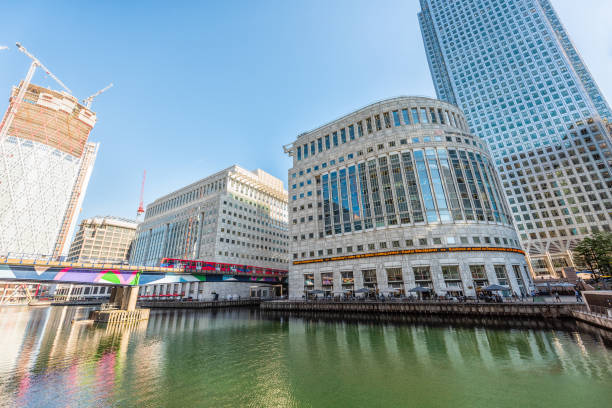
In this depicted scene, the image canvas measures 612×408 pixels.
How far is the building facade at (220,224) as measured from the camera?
103438mm

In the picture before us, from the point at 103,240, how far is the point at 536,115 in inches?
9728

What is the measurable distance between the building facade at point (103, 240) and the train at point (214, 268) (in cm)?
11638

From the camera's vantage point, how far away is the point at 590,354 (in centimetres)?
1830

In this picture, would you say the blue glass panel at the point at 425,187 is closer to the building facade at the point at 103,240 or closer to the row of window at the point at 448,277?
the row of window at the point at 448,277

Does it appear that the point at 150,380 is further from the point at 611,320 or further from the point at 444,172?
the point at 444,172

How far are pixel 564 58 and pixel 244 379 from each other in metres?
154

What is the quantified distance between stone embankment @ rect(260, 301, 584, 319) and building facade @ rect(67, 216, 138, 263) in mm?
167279

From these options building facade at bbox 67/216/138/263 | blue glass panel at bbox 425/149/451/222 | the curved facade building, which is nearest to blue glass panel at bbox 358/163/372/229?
the curved facade building

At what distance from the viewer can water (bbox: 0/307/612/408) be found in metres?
12.9

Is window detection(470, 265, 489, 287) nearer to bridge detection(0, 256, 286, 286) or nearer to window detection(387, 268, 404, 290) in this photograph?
window detection(387, 268, 404, 290)

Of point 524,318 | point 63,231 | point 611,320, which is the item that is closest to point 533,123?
point 524,318

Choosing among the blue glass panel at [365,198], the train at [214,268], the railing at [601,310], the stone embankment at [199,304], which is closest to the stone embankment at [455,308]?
the railing at [601,310]

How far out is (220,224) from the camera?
334 feet

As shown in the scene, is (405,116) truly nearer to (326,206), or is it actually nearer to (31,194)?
(326,206)
